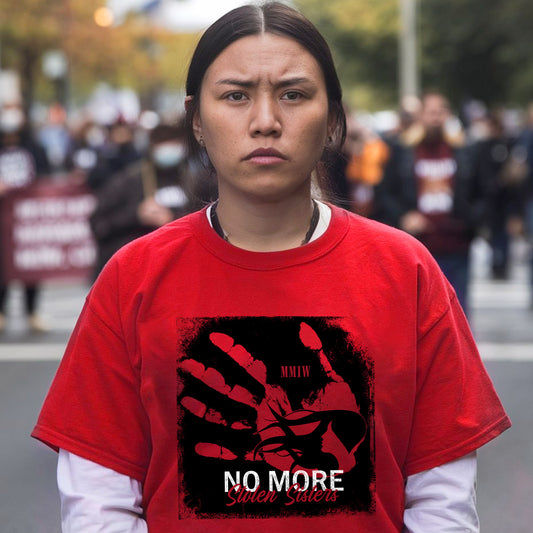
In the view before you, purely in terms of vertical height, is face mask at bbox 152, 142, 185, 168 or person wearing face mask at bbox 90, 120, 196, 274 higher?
face mask at bbox 152, 142, 185, 168


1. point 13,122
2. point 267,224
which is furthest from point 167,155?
point 267,224

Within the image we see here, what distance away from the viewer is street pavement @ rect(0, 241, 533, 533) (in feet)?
17.8

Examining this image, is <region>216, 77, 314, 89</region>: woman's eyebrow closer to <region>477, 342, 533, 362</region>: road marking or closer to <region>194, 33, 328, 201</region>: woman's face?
<region>194, 33, 328, 201</region>: woman's face

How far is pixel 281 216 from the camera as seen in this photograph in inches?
87.6

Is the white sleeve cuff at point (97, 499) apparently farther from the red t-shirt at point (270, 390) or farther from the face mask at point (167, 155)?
the face mask at point (167, 155)

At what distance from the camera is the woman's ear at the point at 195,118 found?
2.31 m

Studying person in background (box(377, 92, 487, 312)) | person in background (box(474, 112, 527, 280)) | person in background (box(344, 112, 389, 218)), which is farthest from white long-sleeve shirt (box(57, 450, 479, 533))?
person in background (box(474, 112, 527, 280))

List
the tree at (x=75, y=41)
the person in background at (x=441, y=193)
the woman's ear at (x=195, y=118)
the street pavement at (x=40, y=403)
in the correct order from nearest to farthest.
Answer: the woman's ear at (x=195, y=118)
the street pavement at (x=40, y=403)
the person in background at (x=441, y=193)
the tree at (x=75, y=41)

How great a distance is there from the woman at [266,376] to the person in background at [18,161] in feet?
30.8

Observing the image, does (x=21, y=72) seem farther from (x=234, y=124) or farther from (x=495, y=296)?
(x=234, y=124)

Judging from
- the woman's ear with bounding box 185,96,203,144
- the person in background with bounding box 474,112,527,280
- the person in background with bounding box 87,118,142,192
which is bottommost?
the person in background with bounding box 474,112,527,280

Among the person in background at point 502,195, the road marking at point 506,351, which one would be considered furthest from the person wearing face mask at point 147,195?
the person in background at point 502,195

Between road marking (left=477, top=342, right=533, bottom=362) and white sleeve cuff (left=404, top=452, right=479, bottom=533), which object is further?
road marking (left=477, top=342, right=533, bottom=362)

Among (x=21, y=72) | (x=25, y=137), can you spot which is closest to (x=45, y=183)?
(x=25, y=137)
